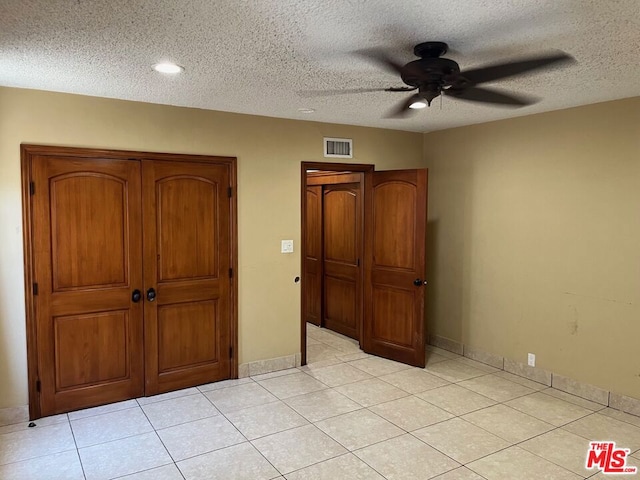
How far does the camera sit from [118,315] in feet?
12.7

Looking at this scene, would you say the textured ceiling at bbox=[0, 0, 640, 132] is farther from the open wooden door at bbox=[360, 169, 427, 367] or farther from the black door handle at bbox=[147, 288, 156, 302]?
the black door handle at bbox=[147, 288, 156, 302]

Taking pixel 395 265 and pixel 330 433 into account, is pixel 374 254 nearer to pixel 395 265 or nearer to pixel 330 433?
pixel 395 265

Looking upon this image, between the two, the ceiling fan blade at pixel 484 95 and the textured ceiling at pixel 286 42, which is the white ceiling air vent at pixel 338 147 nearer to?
the textured ceiling at pixel 286 42

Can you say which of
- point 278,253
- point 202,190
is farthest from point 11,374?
point 278,253

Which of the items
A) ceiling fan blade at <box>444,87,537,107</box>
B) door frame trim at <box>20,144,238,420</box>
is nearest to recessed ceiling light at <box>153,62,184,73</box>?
door frame trim at <box>20,144,238,420</box>

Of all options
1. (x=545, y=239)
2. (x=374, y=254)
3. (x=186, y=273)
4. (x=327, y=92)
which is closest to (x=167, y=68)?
(x=327, y=92)

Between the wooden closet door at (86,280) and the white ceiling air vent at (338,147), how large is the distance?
75.3 inches

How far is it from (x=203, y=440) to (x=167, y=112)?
2663 mm

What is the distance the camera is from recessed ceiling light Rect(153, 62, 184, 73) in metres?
2.83

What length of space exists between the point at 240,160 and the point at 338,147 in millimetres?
1139

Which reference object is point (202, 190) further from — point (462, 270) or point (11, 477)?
point (462, 270)

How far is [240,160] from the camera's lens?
433 cm

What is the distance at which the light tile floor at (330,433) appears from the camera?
292 cm

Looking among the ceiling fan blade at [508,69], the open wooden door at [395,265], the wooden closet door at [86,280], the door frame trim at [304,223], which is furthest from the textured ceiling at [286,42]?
Result: the open wooden door at [395,265]
